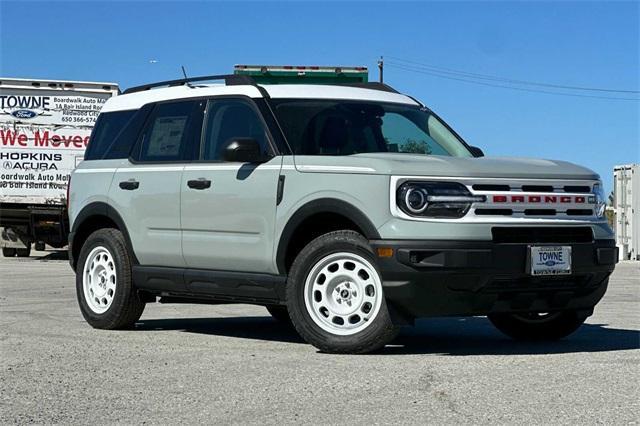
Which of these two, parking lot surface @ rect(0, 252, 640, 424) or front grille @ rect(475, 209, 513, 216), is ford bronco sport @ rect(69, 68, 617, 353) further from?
parking lot surface @ rect(0, 252, 640, 424)

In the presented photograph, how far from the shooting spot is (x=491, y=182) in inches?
298

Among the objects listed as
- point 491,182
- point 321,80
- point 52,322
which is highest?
point 321,80

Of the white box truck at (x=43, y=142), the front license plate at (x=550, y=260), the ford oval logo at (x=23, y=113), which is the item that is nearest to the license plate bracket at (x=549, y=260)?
the front license plate at (x=550, y=260)

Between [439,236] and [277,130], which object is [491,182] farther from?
[277,130]

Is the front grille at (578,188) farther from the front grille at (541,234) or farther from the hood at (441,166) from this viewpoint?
the front grille at (541,234)

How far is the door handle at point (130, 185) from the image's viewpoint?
368 inches

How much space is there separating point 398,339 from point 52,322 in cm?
330

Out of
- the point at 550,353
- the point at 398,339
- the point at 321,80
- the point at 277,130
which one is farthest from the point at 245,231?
the point at 321,80

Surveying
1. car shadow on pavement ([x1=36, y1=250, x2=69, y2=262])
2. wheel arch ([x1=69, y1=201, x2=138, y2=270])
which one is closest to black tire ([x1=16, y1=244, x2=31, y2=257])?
car shadow on pavement ([x1=36, y1=250, x2=69, y2=262])

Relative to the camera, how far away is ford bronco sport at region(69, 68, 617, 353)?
24.3ft

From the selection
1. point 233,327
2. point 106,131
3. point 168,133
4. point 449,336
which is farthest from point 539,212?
point 106,131

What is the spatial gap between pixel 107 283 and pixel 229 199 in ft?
5.99

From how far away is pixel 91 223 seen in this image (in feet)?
33.0

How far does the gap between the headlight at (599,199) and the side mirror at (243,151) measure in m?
2.44
